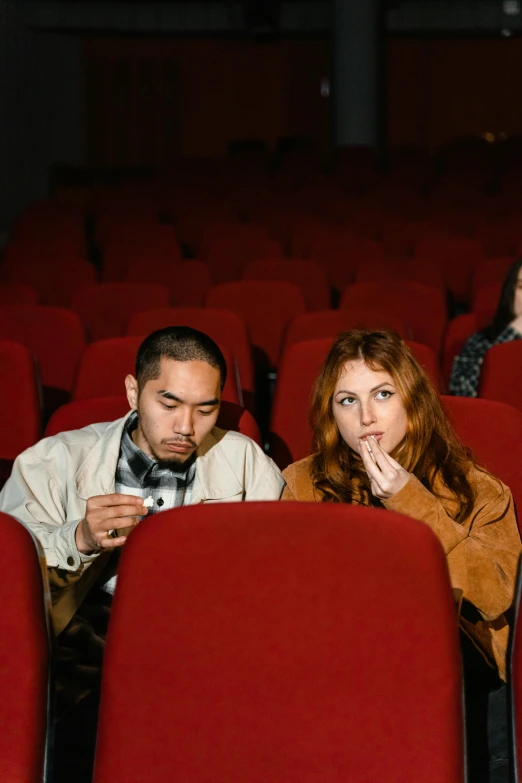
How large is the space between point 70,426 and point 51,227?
172 inches

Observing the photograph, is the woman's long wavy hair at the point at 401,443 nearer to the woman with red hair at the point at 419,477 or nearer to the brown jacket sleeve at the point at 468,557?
the woman with red hair at the point at 419,477

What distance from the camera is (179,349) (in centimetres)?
218

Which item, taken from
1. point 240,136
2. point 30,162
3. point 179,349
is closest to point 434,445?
point 179,349

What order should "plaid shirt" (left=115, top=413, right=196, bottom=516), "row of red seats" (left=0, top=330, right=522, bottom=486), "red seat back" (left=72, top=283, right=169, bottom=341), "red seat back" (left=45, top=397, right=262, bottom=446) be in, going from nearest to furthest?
1. "plaid shirt" (left=115, top=413, right=196, bottom=516)
2. "red seat back" (left=45, top=397, right=262, bottom=446)
3. "row of red seats" (left=0, top=330, right=522, bottom=486)
4. "red seat back" (left=72, top=283, right=169, bottom=341)

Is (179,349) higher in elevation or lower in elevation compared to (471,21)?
lower

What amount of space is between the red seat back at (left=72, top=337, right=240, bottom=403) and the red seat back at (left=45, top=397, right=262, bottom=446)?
0.33 m

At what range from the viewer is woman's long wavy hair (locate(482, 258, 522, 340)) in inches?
138

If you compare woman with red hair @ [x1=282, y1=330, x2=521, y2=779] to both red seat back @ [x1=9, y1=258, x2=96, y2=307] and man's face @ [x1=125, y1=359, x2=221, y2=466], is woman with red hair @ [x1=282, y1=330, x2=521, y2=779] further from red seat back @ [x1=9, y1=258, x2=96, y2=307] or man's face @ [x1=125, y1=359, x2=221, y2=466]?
red seat back @ [x1=9, y1=258, x2=96, y2=307]

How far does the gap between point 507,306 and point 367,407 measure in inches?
64.5

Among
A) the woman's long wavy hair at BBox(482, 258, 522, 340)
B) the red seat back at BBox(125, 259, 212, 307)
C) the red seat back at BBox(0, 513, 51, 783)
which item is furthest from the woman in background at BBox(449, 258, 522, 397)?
the red seat back at BBox(0, 513, 51, 783)

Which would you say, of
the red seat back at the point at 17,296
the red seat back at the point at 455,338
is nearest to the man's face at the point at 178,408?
the red seat back at the point at 455,338

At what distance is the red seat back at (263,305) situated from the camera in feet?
13.9

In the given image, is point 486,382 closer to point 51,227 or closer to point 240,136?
point 51,227

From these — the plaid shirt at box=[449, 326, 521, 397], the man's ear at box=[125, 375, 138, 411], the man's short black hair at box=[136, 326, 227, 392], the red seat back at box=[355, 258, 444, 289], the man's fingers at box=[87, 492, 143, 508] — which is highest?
the man's short black hair at box=[136, 326, 227, 392]
